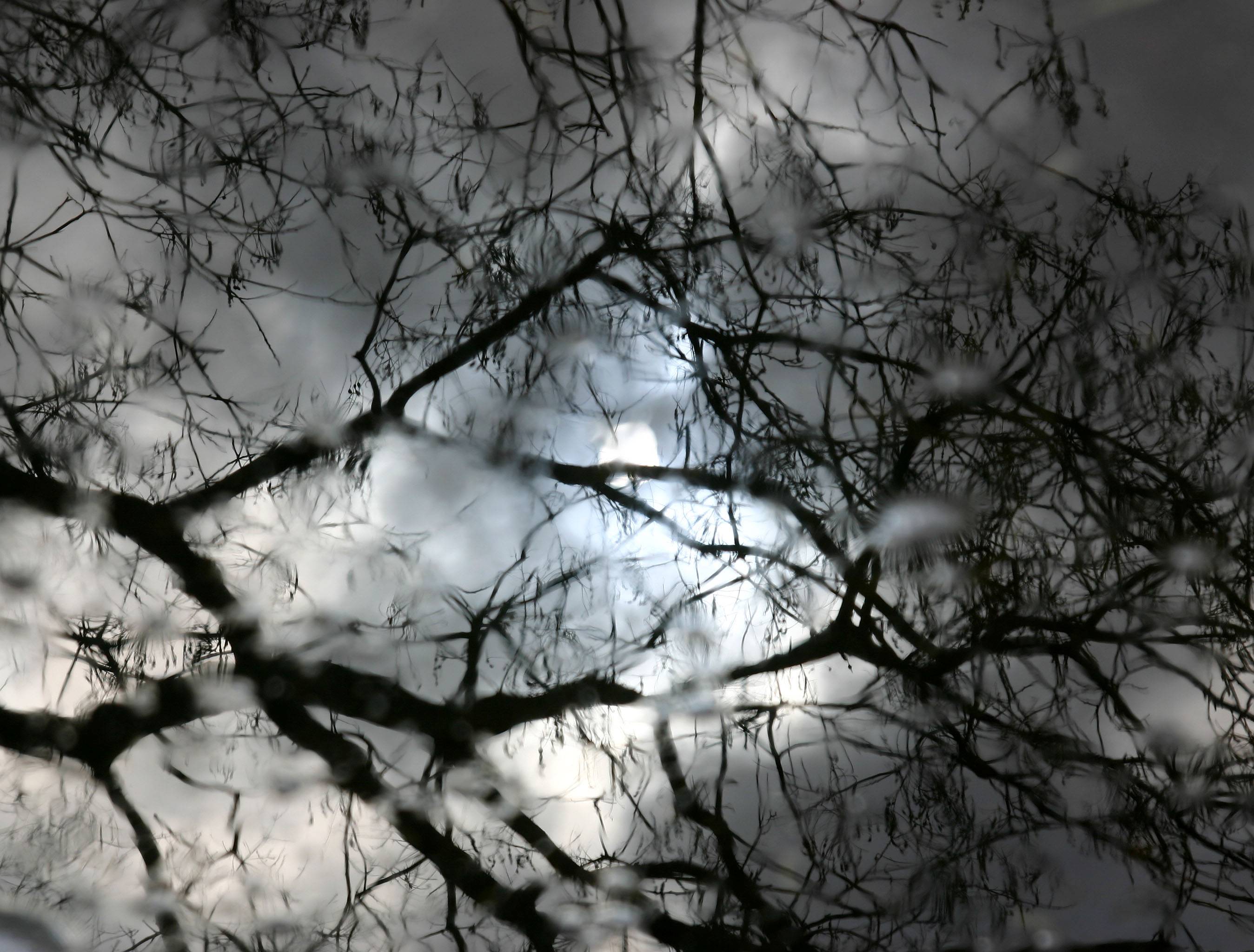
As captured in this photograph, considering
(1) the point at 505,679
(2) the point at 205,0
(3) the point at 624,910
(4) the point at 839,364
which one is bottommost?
(3) the point at 624,910

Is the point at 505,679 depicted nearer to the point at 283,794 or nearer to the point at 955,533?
the point at 283,794

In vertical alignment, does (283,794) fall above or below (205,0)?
below

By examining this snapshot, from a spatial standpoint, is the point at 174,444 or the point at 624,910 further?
the point at 174,444

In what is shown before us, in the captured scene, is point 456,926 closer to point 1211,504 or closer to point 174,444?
point 174,444

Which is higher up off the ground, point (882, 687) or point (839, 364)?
point (839, 364)

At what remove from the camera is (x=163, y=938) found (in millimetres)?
1237

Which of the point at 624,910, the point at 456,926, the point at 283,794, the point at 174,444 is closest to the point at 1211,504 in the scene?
the point at 624,910

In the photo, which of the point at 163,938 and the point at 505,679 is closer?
the point at 163,938

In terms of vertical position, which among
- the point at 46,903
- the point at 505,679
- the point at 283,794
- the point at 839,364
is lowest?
the point at 46,903

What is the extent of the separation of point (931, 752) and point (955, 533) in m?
0.35

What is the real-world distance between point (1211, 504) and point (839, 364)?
636mm

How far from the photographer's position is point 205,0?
1.31m

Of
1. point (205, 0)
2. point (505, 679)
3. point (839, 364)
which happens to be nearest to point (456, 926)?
point (505, 679)

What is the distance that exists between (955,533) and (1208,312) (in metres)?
0.57
